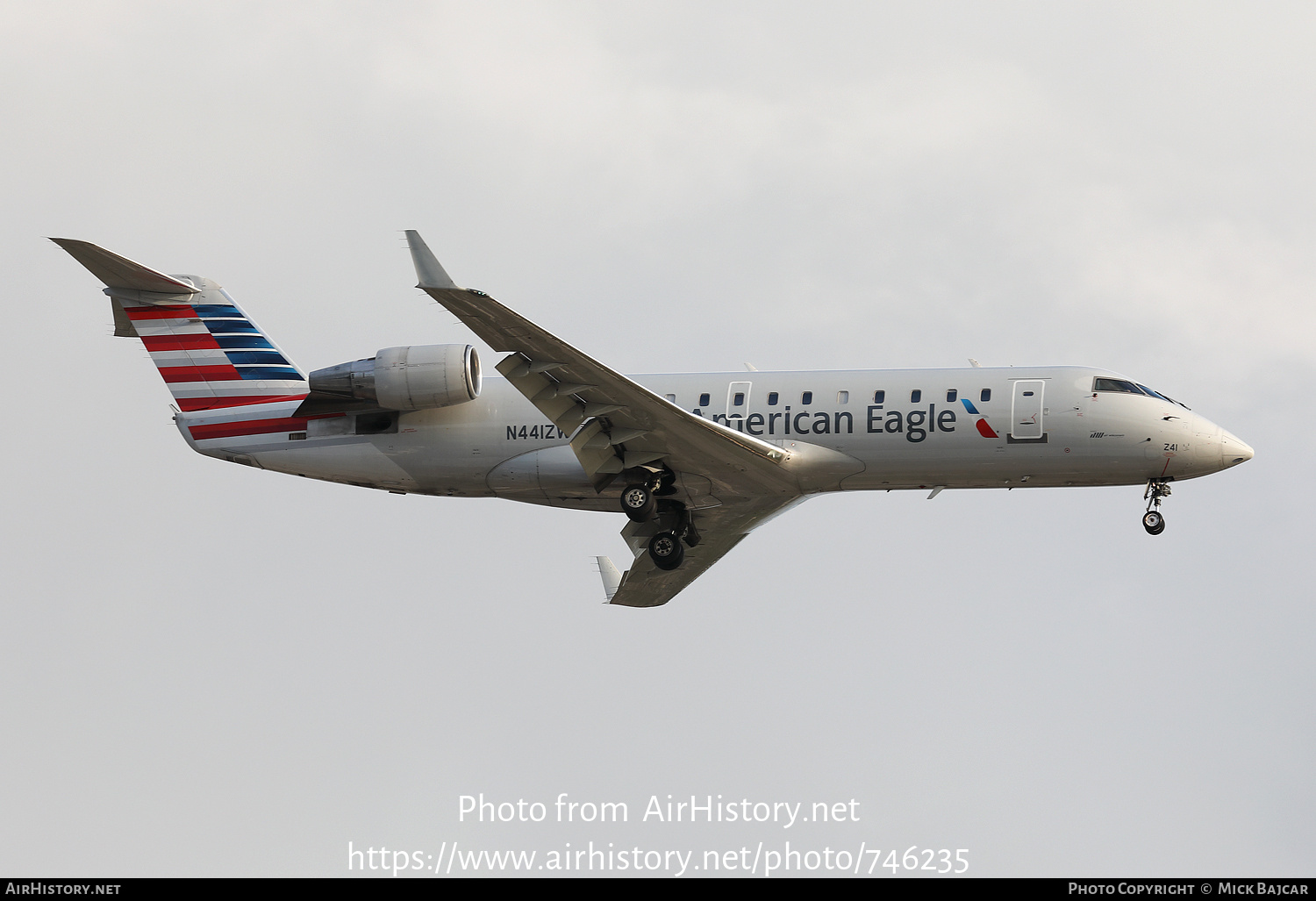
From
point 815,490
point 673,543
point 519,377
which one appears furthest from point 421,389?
point 815,490

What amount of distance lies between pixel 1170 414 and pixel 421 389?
1305cm

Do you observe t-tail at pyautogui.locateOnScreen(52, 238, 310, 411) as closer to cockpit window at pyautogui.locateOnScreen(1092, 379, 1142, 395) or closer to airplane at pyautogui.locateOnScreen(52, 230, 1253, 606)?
airplane at pyautogui.locateOnScreen(52, 230, 1253, 606)

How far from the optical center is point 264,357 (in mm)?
28344

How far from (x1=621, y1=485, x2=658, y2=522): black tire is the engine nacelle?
3.31m

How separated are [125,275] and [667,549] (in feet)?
37.7

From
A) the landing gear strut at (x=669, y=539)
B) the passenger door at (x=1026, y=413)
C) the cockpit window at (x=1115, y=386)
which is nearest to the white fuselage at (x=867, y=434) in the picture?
the passenger door at (x=1026, y=413)

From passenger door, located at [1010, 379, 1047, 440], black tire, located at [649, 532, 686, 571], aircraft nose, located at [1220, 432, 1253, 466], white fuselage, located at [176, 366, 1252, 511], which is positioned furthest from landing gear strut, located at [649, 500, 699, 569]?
aircraft nose, located at [1220, 432, 1253, 466]

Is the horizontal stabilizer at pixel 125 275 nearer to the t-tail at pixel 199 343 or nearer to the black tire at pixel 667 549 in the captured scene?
the t-tail at pixel 199 343

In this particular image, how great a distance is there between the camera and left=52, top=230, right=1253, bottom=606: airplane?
25094mm

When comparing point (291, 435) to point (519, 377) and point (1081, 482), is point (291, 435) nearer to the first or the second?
point (519, 377)

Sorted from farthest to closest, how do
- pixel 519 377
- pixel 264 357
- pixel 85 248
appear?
pixel 264 357 → pixel 85 248 → pixel 519 377

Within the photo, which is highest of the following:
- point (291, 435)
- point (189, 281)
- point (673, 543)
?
point (189, 281)

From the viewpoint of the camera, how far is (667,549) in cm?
2755

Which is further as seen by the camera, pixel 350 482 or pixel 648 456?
pixel 350 482
